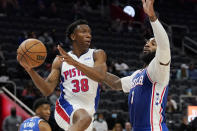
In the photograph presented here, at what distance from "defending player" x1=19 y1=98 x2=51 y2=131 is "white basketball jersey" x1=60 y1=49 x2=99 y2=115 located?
4.86 feet

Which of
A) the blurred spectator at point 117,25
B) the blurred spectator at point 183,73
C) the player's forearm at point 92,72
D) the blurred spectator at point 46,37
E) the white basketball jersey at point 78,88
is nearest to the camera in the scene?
the player's forearm at point 92,72

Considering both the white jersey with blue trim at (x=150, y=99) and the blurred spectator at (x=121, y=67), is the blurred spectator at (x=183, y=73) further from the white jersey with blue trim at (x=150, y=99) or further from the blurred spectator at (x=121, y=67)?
the white jersey with blue trim at (x=150, y=99)

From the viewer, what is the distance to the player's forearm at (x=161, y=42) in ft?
17.8

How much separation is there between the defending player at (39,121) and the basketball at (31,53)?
1675 millimetres

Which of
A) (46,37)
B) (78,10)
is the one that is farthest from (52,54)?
(78,10)

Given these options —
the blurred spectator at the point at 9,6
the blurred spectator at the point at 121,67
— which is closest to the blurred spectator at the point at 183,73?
the blurred spectator at the point at 121,67

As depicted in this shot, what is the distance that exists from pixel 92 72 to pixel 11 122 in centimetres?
845

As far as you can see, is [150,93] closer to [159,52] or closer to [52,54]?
[159,52]

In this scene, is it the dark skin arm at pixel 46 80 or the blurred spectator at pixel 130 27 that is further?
the blurred spectator at pixel 130 27

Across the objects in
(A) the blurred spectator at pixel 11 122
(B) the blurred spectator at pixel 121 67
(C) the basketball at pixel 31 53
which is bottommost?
(A) the blurred spectator at pixel 11 122

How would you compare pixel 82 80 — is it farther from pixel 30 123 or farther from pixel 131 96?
pixel 30 123

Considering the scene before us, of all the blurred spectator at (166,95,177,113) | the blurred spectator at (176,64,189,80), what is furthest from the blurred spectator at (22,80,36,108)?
the blurred spectator at (176,64,189,80)

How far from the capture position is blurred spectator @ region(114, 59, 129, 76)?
18.1 metres

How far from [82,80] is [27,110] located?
8.43 m
